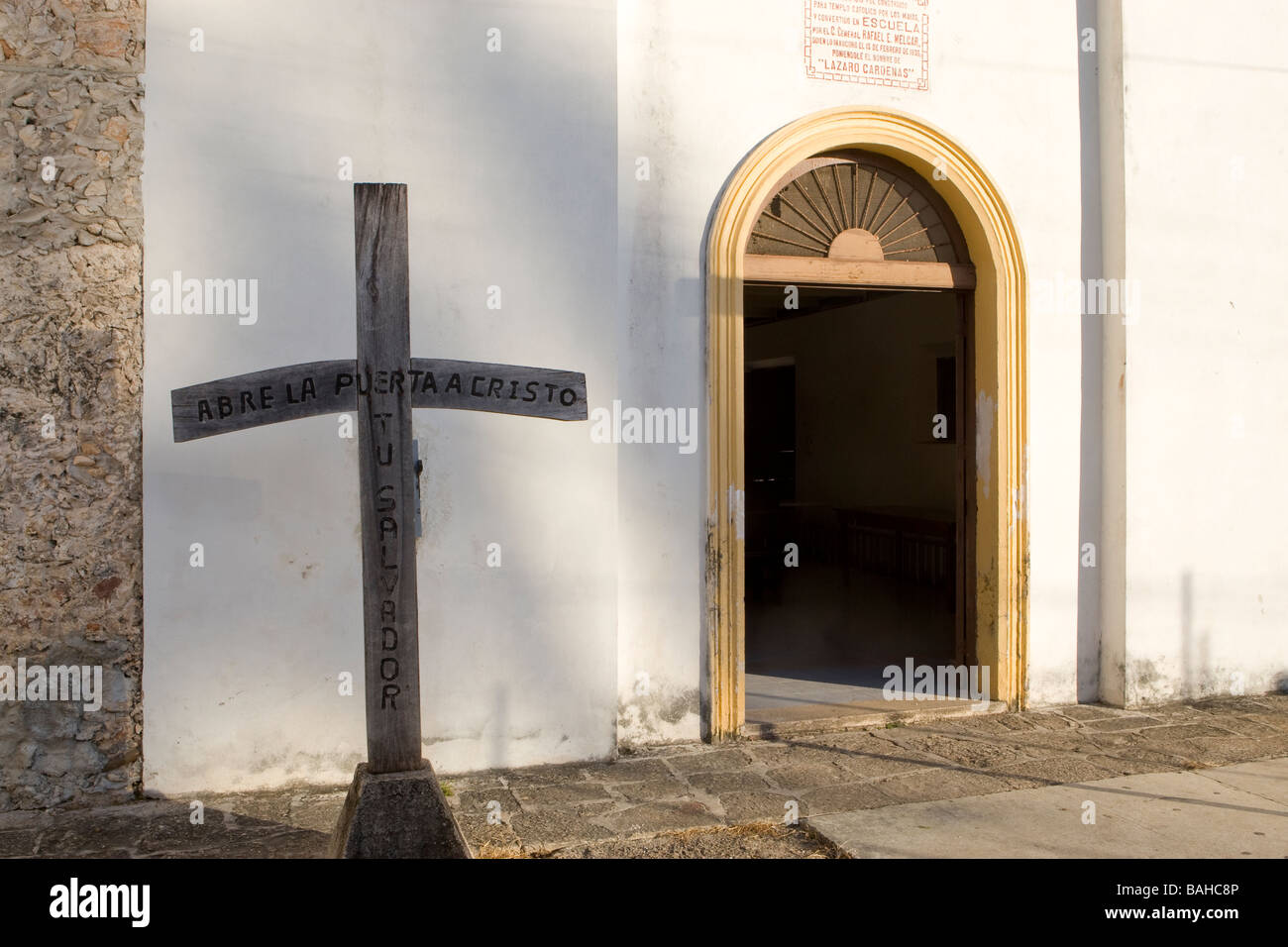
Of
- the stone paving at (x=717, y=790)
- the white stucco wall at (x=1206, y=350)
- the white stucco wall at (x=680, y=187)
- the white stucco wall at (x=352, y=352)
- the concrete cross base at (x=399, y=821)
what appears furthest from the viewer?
the white stucco wall at (x=1206, y=350)

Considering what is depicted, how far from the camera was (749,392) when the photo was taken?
1465 centimetres

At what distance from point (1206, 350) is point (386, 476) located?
4849 millimetres

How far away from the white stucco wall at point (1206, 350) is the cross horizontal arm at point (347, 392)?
378cm

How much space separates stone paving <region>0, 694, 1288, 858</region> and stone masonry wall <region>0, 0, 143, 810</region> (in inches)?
12.9

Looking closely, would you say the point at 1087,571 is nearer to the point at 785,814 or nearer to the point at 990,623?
the point at 990,623

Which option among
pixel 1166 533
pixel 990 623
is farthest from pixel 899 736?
pixel 1166 533

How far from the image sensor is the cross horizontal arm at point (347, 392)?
3477mm

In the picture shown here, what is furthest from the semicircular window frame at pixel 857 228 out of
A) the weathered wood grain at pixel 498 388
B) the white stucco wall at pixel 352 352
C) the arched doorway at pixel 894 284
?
the weathered wood grain at pixel 498 388

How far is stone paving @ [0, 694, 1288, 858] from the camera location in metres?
4.16

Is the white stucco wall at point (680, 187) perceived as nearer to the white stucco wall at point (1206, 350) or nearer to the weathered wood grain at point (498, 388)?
the white stucco wall at point (1206, 350)

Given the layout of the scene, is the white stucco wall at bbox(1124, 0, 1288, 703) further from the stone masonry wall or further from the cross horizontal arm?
the stone masonry wall

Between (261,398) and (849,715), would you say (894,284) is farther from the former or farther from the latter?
(261,398)

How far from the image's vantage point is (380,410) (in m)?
3.54

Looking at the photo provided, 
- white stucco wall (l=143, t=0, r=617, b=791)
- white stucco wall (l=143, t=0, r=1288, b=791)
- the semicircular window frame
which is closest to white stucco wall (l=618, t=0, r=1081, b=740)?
white stucco wall (l=143, t=0, r=1288, b=791)
